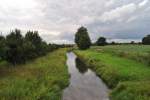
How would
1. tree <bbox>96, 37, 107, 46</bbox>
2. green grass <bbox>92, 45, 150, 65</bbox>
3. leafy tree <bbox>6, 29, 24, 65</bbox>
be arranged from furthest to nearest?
1. tree <bbox>96, 37, 107, 46</bbox>
2. leafy tree <bbox>6, 29, 24, 65</bbox>
3. green grass <bbox>92, 45, 150, 65</bbox>

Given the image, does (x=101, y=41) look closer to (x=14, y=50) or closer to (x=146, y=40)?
(x=146, y=40)

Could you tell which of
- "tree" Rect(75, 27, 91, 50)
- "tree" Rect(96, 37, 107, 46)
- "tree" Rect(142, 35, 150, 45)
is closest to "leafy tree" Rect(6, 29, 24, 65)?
"tree" Rect(75, 27, 91, 50)

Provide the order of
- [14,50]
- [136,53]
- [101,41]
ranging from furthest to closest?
[101,41] → [136,53] → [14,50]

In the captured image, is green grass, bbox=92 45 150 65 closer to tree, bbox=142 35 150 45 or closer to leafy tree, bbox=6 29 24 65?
leafy tree, bbox=6 29 24 65

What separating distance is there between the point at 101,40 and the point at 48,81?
124 meters

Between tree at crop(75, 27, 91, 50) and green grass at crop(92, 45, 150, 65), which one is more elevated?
tree at crop(75, 27, 91, 50)

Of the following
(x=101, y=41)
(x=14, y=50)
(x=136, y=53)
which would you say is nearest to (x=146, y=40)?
(x=101, y=41)

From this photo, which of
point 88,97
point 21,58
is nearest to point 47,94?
point 88,97

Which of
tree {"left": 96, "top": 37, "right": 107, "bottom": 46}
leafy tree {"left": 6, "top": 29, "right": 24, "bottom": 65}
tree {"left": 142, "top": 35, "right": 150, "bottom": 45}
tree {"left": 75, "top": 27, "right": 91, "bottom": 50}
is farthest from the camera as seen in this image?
tree {"left": 96, "top": 37, "right": 107, "bottom": 46}

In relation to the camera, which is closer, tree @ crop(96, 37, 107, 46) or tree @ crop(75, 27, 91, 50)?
tree @ crop(75, 27, 91, 50)

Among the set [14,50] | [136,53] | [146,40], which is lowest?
[136,53]

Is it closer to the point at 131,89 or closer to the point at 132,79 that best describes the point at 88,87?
the point at 132,79

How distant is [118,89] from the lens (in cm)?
2023

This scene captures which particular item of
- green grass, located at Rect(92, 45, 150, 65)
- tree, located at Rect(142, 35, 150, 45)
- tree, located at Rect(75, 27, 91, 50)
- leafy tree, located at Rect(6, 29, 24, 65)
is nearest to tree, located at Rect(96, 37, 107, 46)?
tree, located at Rect(142, 35, 150, 45)
